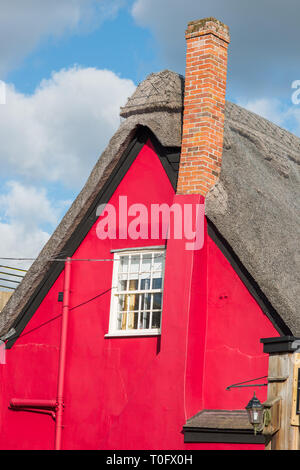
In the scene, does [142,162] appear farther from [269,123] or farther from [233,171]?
[269,123]

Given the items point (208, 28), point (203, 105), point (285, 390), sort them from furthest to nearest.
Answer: point (208, 28)
point (203, 105)
point (285, 390)

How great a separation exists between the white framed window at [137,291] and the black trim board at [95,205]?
1.05 meters

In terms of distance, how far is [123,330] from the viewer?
45.3 ft

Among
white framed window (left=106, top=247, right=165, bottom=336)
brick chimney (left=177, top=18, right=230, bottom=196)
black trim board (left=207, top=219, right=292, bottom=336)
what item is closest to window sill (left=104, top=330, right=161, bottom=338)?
white framed window (left=106, top=247, right=165, bottom=336)

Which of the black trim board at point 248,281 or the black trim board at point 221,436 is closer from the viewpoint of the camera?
the black trim board at point 221,436

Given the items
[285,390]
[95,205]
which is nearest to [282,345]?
[285,390]

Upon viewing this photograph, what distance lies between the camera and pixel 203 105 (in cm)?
1369

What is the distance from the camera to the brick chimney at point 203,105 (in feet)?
44.0

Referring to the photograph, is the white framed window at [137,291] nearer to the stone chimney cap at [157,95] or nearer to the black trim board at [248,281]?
the black trim board at [248,281]

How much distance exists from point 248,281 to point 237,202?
4.90 feet

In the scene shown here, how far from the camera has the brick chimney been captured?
13422 mm

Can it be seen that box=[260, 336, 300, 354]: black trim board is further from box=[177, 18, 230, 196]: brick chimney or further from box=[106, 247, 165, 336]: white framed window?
box=[177, 18, 230, 196]: brick chimney

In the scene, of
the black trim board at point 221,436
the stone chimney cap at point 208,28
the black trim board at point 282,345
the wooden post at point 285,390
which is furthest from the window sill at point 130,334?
the stone chimney cap at point 208,28

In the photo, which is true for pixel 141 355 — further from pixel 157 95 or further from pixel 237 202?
pixel 157 95
